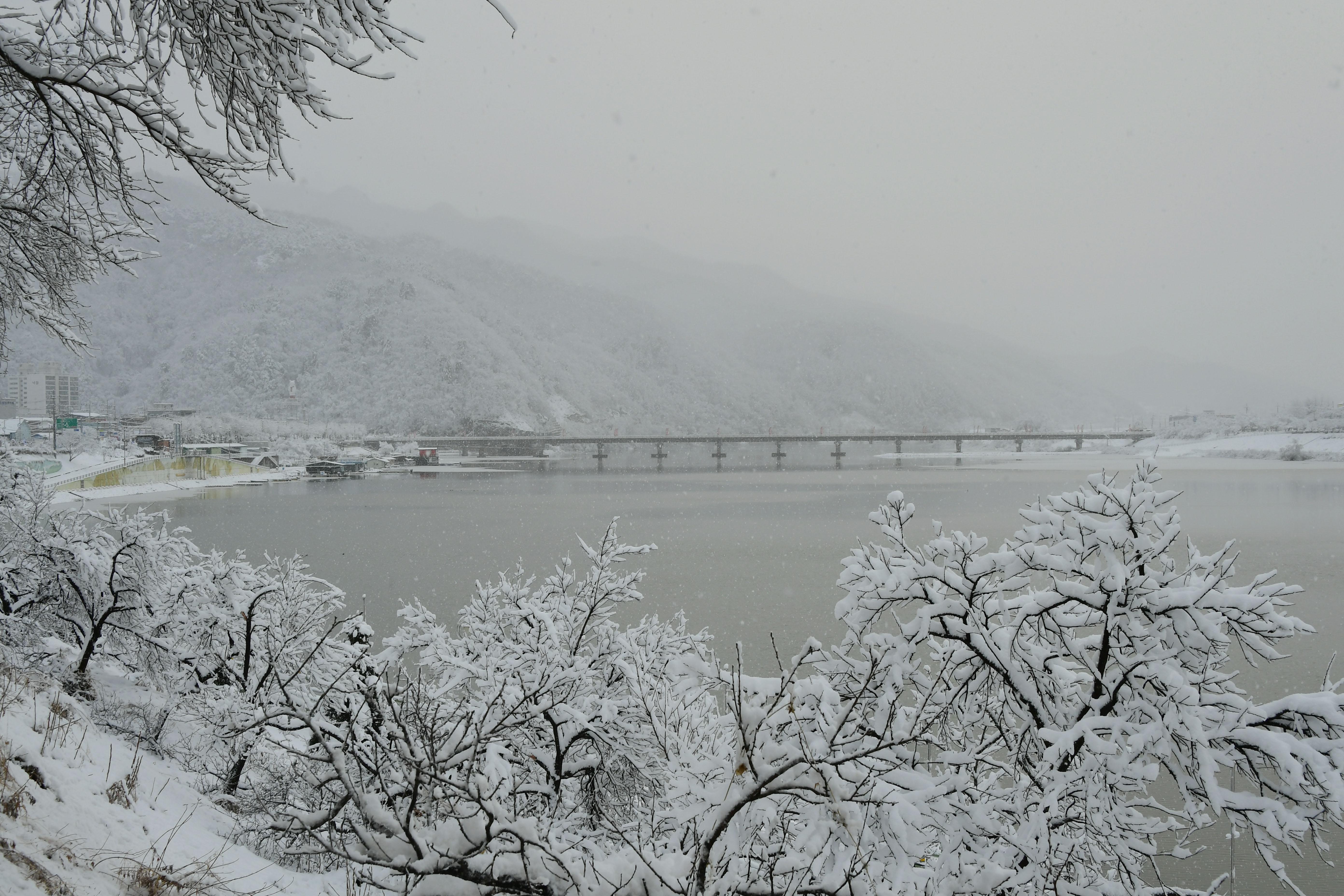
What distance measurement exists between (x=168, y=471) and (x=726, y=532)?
160 feet

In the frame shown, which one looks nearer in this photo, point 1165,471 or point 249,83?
point 249,83

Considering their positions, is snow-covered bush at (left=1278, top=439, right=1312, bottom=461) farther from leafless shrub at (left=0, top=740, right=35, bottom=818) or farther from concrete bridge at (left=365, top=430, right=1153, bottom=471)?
leafless shrub at (left=0, top=740, right=35, bottom=818)

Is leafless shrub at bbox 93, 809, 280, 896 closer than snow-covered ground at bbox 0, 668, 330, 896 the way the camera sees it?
No

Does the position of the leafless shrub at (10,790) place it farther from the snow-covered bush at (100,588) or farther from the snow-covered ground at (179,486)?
the snow-covered ground at (179,486)

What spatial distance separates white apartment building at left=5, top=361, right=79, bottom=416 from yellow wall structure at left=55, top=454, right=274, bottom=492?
54.2 metres

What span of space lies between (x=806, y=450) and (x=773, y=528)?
122212 millimetres

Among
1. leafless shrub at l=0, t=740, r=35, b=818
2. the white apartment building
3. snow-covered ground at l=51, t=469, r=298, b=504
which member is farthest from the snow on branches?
the white apartment building

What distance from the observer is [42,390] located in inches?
4594

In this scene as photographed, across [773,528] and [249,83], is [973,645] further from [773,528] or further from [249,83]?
[773,528]

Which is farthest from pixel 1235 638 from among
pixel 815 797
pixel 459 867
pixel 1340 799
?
pixel 459 867

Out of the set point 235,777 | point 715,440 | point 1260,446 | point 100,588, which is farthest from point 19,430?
point 1260,446

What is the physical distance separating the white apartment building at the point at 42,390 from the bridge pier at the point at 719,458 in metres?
89.1

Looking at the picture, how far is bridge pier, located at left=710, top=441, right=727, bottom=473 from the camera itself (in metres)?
95.0

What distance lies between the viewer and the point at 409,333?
162 meters
